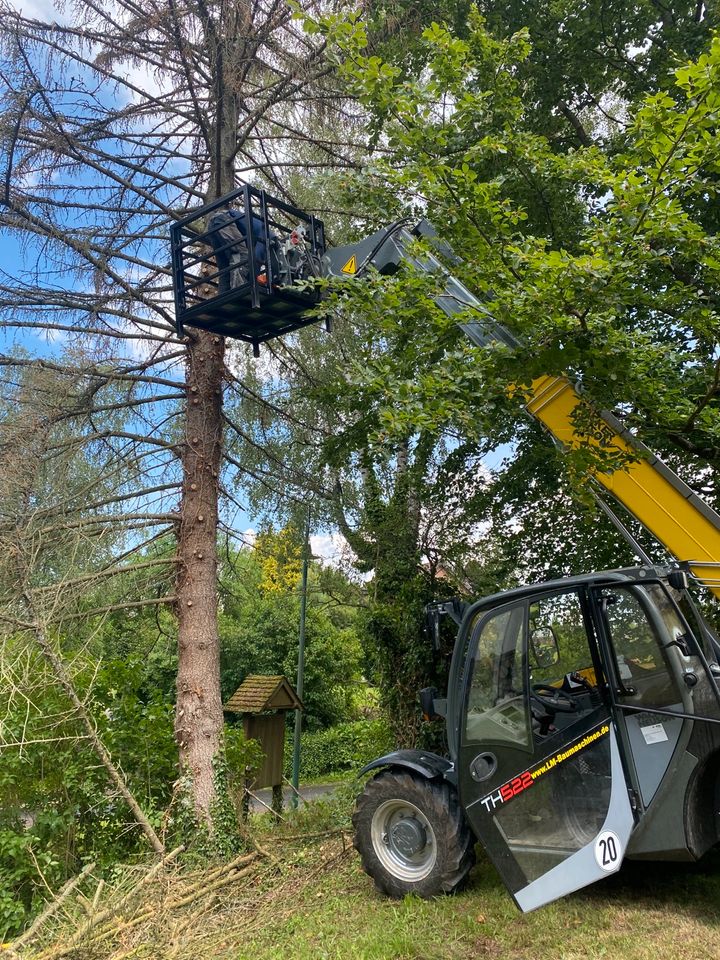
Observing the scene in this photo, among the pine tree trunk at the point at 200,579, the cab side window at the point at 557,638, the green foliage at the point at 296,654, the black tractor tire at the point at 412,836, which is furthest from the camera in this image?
the green foliage at the point at 296,654

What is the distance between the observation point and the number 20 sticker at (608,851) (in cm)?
399

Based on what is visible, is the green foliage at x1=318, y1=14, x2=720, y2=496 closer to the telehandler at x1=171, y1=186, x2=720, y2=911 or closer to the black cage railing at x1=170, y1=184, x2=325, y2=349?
the telehandler at x1=171, y1=186, x2=720, y2=911

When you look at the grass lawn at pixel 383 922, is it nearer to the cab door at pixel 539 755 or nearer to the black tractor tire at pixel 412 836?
the black tractor tire at pixel 412 836

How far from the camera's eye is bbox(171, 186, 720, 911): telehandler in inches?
157

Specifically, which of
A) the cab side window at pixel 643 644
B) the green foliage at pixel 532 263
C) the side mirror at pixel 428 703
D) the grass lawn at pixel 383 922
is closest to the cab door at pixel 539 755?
the cab side window at pixel 643 644

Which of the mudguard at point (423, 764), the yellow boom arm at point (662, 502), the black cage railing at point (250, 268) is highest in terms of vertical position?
the black cage railing at point (250, 268)

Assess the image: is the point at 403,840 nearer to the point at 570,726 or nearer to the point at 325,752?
the point at 570,726

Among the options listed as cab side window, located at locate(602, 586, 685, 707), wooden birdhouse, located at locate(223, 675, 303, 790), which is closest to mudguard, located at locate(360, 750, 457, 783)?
cab side window, located at locate(602, 586, 685, 707)

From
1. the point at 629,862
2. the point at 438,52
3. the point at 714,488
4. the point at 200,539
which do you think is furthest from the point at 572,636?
the point at 200,539

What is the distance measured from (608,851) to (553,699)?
1.03 metres

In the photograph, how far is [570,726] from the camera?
436 cm

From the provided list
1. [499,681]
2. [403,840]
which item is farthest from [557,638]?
[403,840]

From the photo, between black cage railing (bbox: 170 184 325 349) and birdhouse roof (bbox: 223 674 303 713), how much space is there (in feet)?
15.3

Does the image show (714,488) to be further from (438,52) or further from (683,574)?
(438,52)
